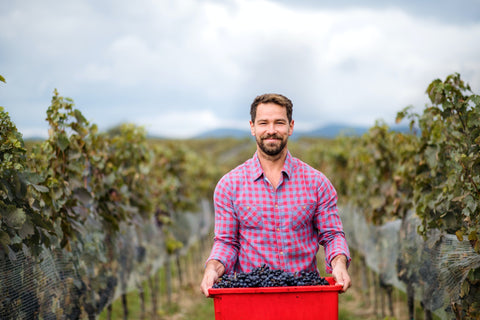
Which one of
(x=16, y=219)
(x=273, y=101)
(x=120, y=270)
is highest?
(x=273, y=101)

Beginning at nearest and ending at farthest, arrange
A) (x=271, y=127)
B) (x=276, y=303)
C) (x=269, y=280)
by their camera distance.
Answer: (x=276, y=303)
(x=269, y=280)
(x=271, y=127)

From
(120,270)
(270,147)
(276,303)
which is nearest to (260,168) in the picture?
(270,147)

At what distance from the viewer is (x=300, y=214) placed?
2.93 meters

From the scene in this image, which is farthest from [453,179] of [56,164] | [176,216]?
[176,216]

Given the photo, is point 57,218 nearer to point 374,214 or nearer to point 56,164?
point 56,164

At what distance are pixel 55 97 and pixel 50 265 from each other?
1603 millimetres

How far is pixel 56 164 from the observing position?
4645 millimetres

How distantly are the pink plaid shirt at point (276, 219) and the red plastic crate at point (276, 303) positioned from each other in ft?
1.97

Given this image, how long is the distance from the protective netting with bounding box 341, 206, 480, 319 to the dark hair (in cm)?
171

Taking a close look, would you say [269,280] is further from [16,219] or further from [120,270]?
[120,270]

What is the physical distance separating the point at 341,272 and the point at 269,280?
392 mm

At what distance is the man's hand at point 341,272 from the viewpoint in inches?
94.9

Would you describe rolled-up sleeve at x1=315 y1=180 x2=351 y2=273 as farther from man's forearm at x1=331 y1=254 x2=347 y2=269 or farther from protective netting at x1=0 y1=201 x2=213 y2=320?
protective netting at x1=0 y1=201 x2=213 y2=320

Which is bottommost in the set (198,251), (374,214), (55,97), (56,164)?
(198,251)
